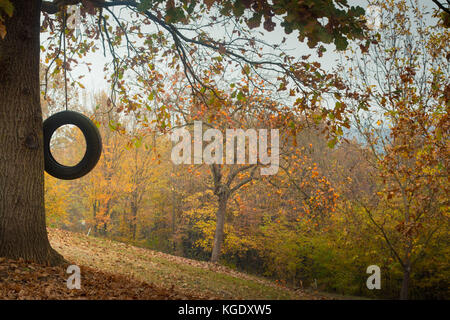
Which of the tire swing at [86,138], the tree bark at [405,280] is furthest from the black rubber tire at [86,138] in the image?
the tree bark at [405,280]

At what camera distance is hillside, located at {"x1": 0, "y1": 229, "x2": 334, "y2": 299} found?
14.0 ft

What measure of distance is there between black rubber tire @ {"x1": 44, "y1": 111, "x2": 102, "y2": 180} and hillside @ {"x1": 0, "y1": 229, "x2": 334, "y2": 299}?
175 cm

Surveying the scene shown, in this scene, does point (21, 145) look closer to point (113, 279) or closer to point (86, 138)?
point (86, 138)

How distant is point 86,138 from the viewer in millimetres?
6012

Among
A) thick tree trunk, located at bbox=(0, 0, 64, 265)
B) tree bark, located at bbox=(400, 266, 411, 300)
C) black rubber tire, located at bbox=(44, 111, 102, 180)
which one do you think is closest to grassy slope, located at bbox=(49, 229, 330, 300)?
black rubber tire, located at bbox=(44, 111, 102, 180)

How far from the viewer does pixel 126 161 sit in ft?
71.0

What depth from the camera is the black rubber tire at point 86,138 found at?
5.98m

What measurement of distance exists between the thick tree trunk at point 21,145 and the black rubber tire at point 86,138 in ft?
2.10

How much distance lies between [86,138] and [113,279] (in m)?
2.56

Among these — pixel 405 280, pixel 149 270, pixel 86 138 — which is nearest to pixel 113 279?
pixel 86 138

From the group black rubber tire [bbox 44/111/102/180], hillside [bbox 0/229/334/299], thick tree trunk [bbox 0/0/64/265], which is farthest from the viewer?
black rubber tire [bbox 44/111/102/180]

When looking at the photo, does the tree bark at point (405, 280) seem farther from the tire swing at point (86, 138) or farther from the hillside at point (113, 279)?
the tire swing at point (86, 138)

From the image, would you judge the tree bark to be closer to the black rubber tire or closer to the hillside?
the hillside
